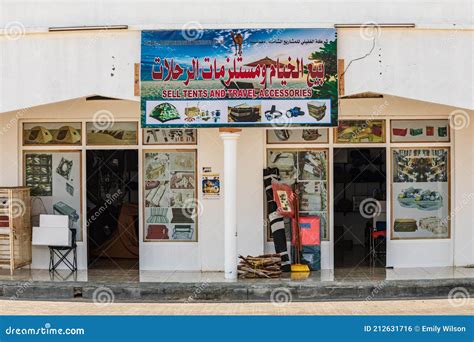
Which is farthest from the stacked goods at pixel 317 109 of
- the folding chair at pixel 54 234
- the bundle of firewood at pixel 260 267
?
the folding chair at pixel 54 234

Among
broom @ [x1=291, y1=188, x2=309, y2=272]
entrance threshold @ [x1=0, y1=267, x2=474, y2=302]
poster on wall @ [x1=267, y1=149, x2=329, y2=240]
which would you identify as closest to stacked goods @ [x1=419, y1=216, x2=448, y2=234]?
entrance threshold @ [x1=0, y1=267, x2=474, y2=302]

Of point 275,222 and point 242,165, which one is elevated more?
point 242,165

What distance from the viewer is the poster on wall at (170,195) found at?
15797 mm

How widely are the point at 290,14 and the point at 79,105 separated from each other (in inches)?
182

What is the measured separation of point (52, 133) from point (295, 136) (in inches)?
194

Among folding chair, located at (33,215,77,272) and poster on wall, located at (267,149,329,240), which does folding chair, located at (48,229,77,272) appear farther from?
poster on wall, located at (267,149,329,240)

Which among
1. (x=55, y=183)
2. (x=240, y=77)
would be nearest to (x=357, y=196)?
(x=240, y=77)

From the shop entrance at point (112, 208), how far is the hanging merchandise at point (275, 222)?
10.4 ft

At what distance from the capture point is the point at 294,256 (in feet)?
51.1

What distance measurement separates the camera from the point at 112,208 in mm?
18188

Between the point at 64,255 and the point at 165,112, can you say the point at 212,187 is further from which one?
the point at 64,255

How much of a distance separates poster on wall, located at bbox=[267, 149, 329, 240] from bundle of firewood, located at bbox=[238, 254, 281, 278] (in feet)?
4.84

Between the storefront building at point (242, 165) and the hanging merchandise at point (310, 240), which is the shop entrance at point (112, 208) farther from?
the hanging merchandise at point (310, 240)

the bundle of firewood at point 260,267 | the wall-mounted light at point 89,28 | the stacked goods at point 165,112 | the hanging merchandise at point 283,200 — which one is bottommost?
the bundle of firewood at point 260,267
